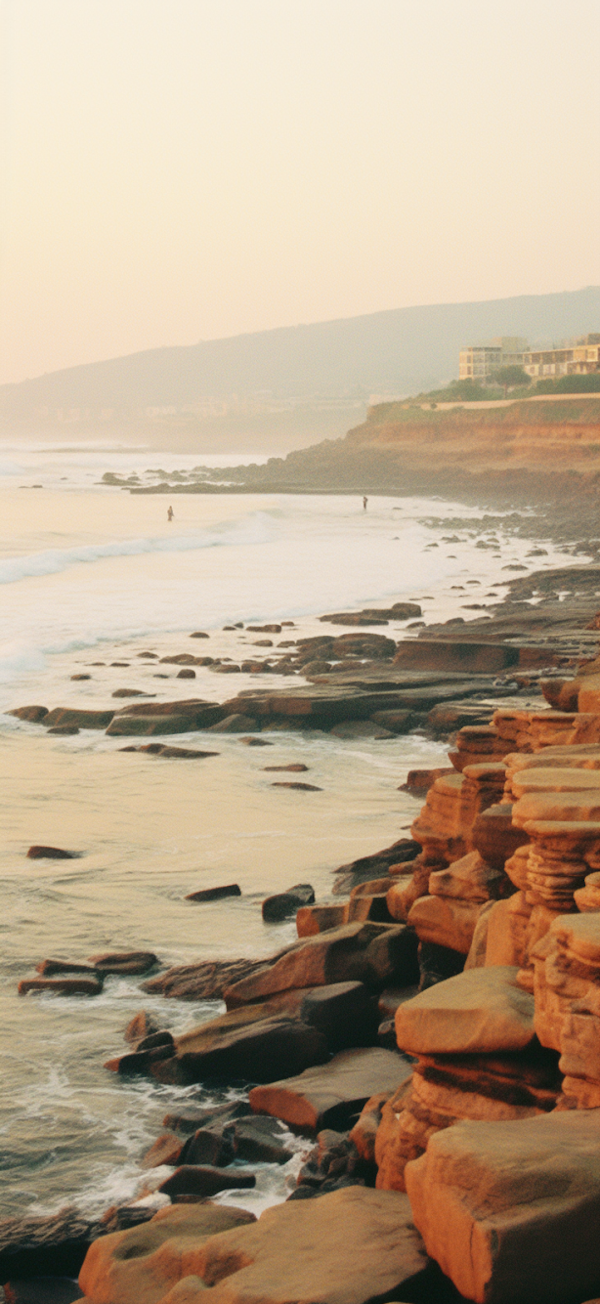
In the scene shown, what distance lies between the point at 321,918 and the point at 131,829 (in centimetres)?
400

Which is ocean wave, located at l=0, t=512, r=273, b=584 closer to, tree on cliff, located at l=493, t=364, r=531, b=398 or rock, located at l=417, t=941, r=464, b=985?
rock, located at l=417, t=941, r=464, b=985

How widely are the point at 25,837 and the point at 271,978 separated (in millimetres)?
4866

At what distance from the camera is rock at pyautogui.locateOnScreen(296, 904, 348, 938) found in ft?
26.4

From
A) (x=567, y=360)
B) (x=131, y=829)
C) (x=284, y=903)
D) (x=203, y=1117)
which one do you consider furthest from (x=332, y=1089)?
(x=567, y=360)

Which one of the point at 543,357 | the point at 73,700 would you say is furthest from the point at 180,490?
the point at 73,700

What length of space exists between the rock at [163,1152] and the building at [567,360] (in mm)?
107163

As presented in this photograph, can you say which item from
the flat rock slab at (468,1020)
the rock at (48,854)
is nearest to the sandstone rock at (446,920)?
the flat rock slab at (468,1020)

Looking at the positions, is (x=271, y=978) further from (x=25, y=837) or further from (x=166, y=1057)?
(x=25, y=837)

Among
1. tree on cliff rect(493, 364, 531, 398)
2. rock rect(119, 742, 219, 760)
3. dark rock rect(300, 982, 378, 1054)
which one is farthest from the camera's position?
tree on cliff rect(493, 364, 531, 398)

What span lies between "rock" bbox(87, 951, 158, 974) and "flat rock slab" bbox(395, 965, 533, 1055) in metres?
3.41

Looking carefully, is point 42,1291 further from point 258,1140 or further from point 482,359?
point 482,359

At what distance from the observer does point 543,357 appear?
427ft

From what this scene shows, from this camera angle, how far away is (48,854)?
10758 millimetres

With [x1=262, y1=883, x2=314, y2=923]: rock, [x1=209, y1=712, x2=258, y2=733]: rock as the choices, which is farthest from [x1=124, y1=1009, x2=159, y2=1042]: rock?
[x1=209, y1=712, x2=258, y2=733]: rock
